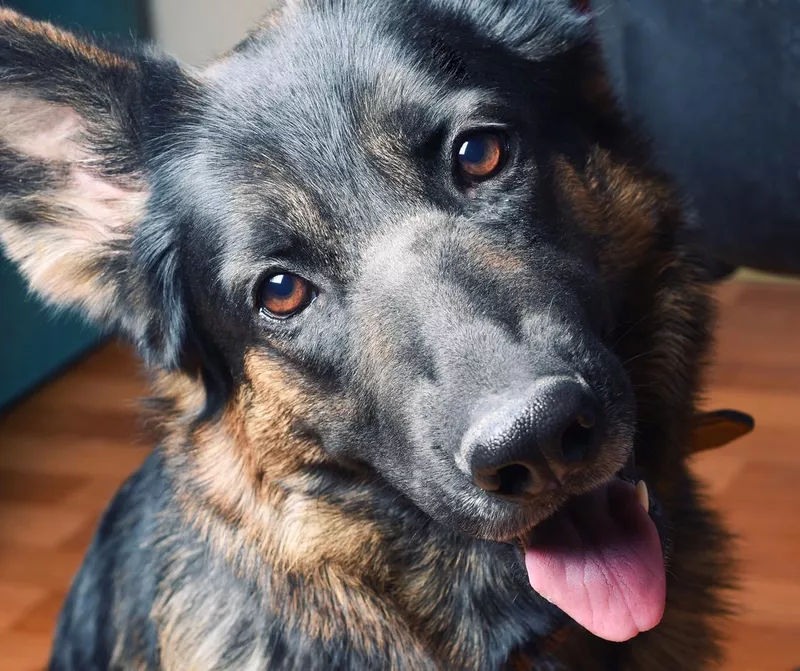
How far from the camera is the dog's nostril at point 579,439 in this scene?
4.45ft

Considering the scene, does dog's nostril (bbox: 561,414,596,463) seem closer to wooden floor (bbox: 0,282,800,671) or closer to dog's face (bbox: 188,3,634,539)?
dog's face (bbox: 188,3,634,539)

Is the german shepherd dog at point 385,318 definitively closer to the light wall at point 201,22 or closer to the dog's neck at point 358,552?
the dog's neck at point 358,552

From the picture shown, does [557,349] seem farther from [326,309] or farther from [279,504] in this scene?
[279,504]

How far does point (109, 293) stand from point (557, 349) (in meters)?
0.89

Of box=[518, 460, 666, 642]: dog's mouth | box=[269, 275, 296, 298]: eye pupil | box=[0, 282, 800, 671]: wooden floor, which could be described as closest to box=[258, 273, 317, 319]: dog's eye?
box=[269, 275, 296, 298]: eye pupil

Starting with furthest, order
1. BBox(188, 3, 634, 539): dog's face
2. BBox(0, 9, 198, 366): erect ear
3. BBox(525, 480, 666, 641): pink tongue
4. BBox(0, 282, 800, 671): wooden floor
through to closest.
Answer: BBox(0, 282, 800, 671): wooden floor
BBox(0, 9, 198, 366): erect ear
BBox(525, 480, 666, 641): pink tongue
BBox(188, 3, 634, 539): dog's face

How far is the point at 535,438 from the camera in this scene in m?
1.31

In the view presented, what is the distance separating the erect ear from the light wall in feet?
8.36

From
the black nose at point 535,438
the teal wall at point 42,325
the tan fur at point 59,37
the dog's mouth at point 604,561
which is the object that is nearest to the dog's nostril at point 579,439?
the black nose at point 535,438

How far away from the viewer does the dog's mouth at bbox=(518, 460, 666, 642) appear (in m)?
1.54

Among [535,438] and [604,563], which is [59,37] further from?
[604,563]

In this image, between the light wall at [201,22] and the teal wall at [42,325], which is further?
the light wall at [201,22]

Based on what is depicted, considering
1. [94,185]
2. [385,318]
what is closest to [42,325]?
[94,185]

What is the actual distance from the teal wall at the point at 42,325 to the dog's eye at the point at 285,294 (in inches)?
86.4
